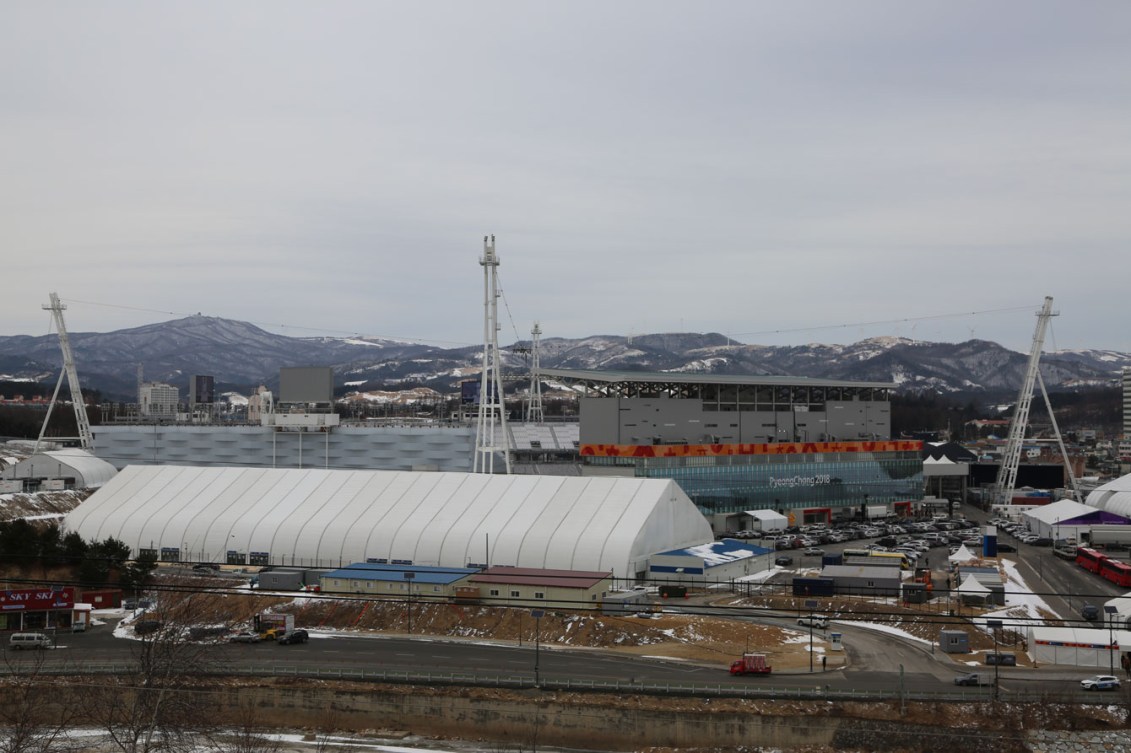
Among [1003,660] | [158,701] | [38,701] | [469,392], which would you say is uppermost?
[469,392]

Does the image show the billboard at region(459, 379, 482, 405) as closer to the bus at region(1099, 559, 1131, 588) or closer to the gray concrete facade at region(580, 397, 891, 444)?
the gray concrete facade at region(580, 397, 891, 444)

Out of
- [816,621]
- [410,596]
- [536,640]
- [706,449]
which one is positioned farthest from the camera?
[706,449]

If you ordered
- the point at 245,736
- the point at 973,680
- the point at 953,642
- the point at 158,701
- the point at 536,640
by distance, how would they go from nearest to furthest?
the point at 158,701
the point at 245,736
the point at 973,680
the point at 953,642
the point at 536,640

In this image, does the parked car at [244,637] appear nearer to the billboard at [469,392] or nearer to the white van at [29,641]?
the white van at [29,641]

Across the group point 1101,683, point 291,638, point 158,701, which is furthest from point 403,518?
point 1101,683

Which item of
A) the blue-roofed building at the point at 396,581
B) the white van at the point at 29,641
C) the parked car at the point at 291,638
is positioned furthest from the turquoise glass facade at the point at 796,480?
the white van at the point at 29,641

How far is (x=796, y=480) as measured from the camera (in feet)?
229

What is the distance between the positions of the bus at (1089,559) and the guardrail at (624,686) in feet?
77.0

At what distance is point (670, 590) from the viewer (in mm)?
43531

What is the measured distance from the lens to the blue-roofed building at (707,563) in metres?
45.3

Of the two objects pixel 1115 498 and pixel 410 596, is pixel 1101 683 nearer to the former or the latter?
pixel 410 596

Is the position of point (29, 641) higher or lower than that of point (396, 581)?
lower

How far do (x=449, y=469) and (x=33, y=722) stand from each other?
44.1m

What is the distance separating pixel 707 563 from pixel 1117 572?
61.2ft
